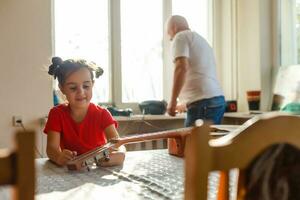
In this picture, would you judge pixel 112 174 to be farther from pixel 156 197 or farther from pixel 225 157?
pixel 225 157

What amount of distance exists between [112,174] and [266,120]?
27.3 inches

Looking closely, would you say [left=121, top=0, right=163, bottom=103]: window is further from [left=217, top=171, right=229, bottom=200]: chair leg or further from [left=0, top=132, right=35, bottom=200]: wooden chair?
[left=0, top=132, right=35, bottom=200]: wooden chair

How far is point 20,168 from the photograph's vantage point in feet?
1.36

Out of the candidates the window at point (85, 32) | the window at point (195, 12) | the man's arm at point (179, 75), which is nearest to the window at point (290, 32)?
the window at point (195, 12)

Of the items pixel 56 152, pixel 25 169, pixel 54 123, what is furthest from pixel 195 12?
pixel 25 169

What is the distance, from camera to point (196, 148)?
0.48m

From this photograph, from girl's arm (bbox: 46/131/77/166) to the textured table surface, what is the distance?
2 centimetres

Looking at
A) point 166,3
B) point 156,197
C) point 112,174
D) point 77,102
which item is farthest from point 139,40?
point 156,197

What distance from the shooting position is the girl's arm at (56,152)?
50.6 inches

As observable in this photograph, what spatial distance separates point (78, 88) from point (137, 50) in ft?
6.18

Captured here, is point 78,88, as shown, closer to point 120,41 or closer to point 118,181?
point 118,181

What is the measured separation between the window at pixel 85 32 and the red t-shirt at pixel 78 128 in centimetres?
166

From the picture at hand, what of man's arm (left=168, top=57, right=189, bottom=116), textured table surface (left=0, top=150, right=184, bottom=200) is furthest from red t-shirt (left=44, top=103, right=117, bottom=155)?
man's arm (left=168, top=57, right=189, bottom=116)

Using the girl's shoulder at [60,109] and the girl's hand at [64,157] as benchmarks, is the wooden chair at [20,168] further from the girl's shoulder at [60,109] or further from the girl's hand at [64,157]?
the girl's shoulder at [60,109]
